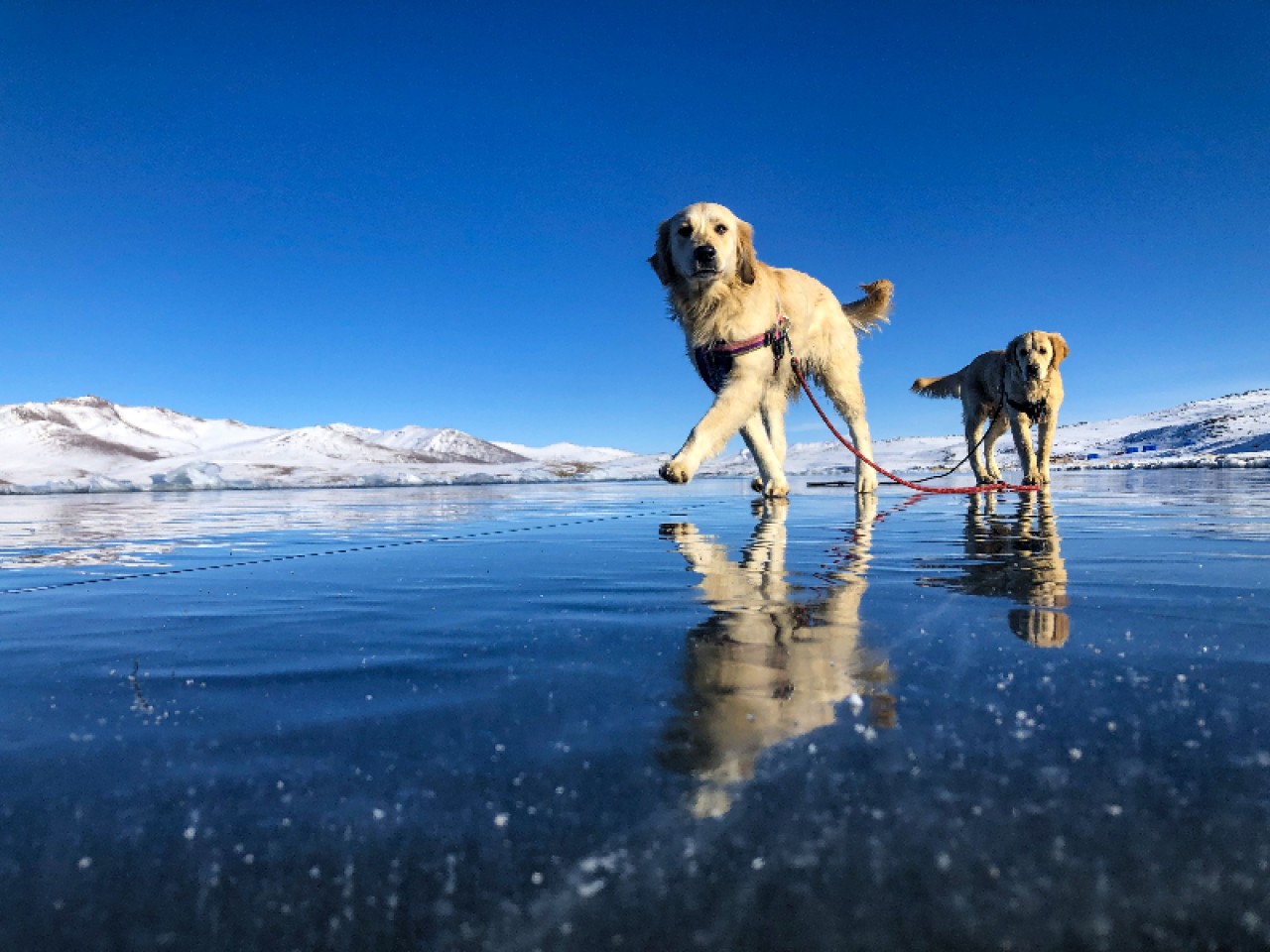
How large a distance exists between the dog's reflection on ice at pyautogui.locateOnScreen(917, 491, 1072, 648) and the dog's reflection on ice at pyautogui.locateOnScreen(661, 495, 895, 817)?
0.29 metres

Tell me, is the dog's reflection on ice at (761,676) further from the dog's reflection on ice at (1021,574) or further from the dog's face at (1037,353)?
the dog's face at (1037,353)

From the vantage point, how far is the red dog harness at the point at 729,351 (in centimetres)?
549

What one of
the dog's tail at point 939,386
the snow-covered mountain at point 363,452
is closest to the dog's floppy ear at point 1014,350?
the dog's tail at point 939,386

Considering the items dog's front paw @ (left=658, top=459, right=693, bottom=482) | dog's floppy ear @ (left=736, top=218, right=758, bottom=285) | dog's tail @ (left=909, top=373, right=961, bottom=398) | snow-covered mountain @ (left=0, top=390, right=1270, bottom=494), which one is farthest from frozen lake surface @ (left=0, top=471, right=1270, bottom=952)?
snow-covered mountain @ (left=0, top=390, right=1270, bottom=494)

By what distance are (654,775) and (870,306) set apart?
8433 millimetres

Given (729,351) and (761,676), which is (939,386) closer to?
(729,351)

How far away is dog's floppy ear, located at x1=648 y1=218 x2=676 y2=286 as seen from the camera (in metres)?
5.63

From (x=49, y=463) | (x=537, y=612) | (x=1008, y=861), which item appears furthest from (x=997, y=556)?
(x=49, y=463)

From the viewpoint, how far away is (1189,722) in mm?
828

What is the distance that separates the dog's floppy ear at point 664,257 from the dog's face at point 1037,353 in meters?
4.66

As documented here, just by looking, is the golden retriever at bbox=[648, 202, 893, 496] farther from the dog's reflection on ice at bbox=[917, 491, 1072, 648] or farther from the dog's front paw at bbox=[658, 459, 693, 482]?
the dog's reflection on ice at bbox=[917, 491, 1072, 648]

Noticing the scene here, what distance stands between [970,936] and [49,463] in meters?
38.5

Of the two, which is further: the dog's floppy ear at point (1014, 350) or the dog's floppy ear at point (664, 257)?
the dog's floppy ear at point (1014, 350)

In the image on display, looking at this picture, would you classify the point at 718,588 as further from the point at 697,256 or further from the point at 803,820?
the point at 697,256
